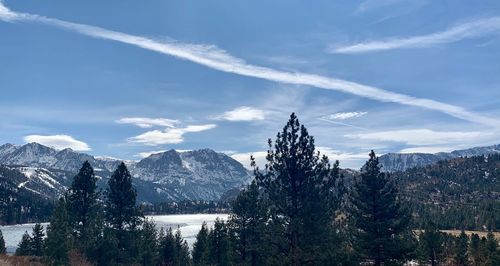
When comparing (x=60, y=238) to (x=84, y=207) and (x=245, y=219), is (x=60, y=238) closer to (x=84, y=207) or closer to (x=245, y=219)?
(x=84, y=207)

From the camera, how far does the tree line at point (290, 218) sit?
34031mm

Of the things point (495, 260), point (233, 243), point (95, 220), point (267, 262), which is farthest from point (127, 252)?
point (495, 260)

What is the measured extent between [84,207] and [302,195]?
32661mm

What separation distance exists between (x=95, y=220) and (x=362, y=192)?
3262 cm

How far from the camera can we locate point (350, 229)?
43812 millimetres

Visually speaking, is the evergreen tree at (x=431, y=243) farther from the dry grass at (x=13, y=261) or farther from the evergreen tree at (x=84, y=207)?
the dry grass at (x=13, y=261)

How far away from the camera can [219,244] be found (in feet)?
255

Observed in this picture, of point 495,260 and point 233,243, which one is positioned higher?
point 233,243

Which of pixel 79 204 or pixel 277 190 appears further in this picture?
pixel 79 204

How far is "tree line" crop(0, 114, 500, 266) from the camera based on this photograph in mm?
34031

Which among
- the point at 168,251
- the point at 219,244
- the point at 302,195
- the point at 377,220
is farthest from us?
the point at 168,251

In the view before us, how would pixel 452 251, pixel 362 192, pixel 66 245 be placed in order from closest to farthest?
pixel 362 192 < pixel 66 245 < pixel 452 251

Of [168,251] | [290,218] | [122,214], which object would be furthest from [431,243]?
[290,218]

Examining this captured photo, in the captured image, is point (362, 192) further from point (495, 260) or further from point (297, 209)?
point (495, 260)
